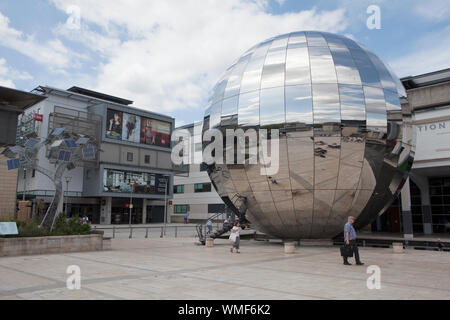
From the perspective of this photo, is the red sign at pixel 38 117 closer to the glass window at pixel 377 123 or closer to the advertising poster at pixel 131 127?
the advertising poster at pixel 131 127

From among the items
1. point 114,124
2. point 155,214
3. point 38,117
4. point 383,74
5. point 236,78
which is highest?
point 114,124

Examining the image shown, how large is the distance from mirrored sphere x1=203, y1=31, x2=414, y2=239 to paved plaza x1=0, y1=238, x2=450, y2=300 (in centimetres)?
220

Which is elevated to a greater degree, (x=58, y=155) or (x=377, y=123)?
(x=377, y=123)

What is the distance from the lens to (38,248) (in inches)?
620

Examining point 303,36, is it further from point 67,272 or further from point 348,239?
point 67,272

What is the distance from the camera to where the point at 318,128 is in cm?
1491

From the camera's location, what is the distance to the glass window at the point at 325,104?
1491 centimetres

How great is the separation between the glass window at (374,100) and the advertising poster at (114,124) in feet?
180

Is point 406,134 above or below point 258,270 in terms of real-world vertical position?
above

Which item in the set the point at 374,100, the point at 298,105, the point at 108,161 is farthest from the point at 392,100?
the point at 108,161

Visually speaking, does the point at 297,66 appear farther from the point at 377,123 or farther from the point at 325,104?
the point at 377,123

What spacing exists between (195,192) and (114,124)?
2241 cm
